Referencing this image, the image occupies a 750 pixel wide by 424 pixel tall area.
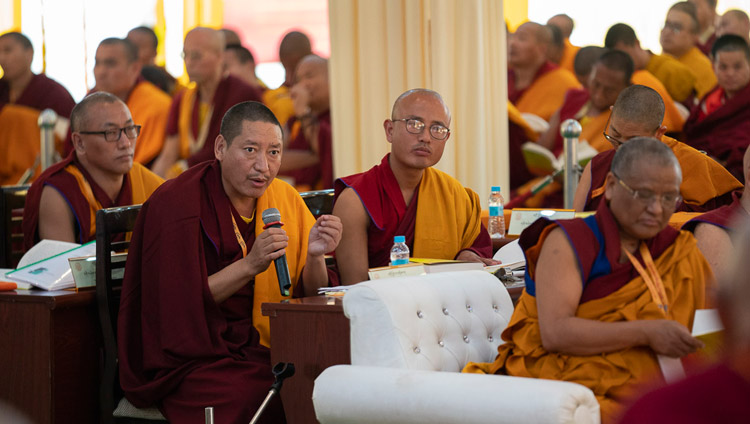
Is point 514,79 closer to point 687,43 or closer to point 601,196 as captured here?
point 687,43

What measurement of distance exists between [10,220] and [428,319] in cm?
285

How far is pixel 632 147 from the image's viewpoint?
2131mm

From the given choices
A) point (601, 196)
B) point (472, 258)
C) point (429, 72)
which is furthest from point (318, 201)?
point (429, 72)

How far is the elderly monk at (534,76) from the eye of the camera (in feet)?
20.1

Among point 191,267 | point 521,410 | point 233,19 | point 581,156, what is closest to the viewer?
point 521,410

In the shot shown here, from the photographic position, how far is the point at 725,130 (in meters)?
5.65

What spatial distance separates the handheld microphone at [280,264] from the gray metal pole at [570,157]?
248cm

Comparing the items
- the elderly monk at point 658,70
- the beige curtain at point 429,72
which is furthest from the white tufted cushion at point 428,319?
the elderly monk at point 658,70

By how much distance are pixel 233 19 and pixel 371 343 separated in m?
5.94

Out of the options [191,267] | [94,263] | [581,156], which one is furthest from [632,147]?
[581,156]

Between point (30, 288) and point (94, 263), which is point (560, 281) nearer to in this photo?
point (94, 263)

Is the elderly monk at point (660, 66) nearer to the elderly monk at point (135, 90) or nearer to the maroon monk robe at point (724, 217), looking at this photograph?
the maroon monk robe at point (724, 217)

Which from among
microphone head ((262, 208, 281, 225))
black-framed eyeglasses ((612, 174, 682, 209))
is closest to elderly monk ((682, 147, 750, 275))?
black-framed eyeglasses ((612, 174, 682, 209))

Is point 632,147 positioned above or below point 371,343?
above
